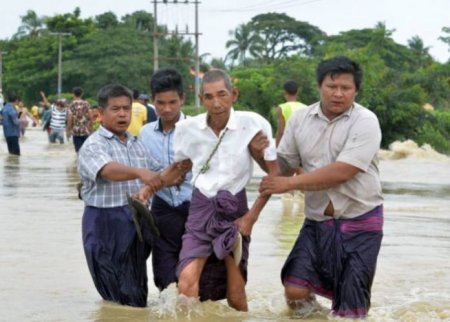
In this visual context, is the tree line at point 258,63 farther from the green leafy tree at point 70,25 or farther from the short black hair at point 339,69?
the short black hair at point 339,69

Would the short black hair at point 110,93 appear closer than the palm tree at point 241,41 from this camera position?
Yes

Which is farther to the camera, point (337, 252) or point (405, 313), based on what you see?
point (405, 313)

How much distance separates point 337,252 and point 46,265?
3488 millimetres

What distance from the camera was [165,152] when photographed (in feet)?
23.5

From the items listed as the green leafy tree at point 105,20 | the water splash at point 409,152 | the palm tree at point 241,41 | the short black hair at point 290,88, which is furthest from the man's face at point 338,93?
the palm tree at point 241,41

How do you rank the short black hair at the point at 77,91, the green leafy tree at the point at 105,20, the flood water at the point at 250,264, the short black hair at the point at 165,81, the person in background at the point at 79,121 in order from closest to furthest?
the short black hair at the point at 165,81, the flood water at the point at 250,264, the person in background at the point at 79,121, the short black hair at the point at 77,91, the green leafy tree at the point at 105,20

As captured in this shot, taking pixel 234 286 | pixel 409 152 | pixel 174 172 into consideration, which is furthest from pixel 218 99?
pixel 409 152

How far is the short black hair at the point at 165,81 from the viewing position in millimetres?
6957

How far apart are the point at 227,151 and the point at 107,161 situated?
0.80m

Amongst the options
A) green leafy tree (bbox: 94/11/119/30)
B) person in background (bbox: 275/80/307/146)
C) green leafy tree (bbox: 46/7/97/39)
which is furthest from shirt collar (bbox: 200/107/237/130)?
green leafy tree (bbox: 94/11/119/30)

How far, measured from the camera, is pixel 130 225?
7047mm

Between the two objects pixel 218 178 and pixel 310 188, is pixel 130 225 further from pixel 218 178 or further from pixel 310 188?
pixel 310 188

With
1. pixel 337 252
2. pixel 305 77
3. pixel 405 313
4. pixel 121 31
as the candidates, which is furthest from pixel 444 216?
pixel 121 31

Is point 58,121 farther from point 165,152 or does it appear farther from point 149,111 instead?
point 165,152
